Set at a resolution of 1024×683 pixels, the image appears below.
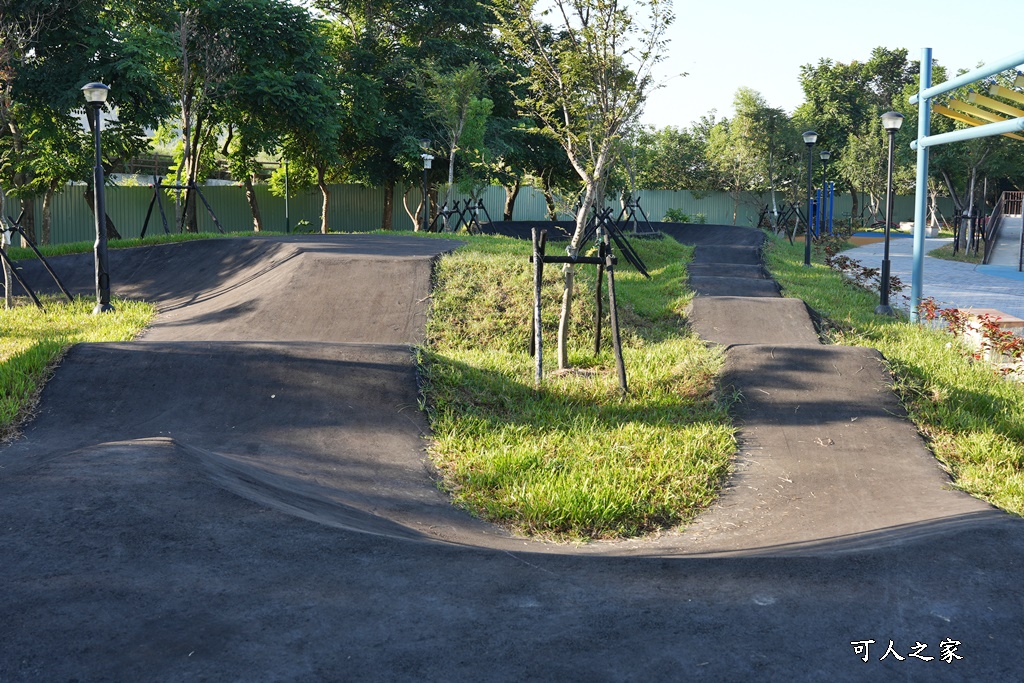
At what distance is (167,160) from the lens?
1396 inches

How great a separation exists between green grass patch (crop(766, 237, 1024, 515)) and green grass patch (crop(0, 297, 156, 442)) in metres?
6.95

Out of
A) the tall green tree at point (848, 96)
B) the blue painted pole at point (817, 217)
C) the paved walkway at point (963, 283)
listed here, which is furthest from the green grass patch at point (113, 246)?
the tall green tree at point (848, 96)

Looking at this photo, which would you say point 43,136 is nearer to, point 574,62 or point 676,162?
point 574,62

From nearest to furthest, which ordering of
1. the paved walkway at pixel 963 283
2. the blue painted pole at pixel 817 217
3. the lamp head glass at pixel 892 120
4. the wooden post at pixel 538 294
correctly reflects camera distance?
the wooden post at pixel 538 294
the lamp head glass at pixel 892 120
the paved walkway at pixel 963 283
the blue painted pole at pixel 817 217

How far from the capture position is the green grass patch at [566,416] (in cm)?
535

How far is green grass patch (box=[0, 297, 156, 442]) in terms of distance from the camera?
22.5 ft

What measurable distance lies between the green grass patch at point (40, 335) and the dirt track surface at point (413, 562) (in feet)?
0.70

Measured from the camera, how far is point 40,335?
9.51m

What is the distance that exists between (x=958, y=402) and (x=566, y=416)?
327 cm

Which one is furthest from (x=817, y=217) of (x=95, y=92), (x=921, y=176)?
(x=95, y=92)

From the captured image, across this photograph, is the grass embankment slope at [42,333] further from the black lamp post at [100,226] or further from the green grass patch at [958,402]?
the green grass patch at [958,402]

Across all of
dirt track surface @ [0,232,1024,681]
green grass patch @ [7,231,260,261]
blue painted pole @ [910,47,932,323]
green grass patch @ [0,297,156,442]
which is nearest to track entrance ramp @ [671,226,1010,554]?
dirt track surface @ [0,232,1024,681]

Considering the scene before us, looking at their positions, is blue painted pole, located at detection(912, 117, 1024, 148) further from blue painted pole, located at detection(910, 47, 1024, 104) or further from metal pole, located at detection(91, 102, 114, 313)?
metal pole, located at detection(91, 102, 114, 313)

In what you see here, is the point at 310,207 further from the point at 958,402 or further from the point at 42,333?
the point at 958,402
